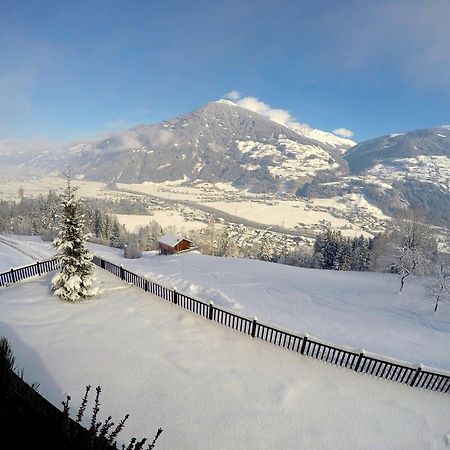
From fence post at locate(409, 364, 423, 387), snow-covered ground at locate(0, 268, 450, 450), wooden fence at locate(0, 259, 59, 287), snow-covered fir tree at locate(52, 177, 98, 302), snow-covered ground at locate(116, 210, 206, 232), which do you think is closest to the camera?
snow-covered ground at locate(0, 268, 450, 450)

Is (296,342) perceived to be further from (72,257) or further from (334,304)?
(334,304)

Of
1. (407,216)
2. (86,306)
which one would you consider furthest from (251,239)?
(86,306)

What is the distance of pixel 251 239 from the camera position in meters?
124

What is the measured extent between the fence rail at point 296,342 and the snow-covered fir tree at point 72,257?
8.93 ft

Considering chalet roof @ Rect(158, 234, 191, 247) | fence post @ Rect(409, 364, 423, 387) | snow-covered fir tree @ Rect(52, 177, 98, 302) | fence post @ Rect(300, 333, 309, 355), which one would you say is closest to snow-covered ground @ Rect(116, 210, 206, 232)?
chalet roof @ Rect(158, 234, 191, 247)

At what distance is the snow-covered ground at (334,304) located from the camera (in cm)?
1572

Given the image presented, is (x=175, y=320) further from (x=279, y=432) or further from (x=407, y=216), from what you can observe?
(x=407, y=216)

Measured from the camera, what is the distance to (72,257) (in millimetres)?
13953

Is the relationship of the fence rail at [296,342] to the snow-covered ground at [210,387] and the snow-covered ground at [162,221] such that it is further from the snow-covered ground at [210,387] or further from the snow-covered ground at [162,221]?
the snow-covered ground at [162,221]

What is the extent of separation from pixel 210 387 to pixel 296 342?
16.7 ft

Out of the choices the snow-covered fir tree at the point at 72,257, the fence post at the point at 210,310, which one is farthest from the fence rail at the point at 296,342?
the snow-covered fir tree at the point at 72,257

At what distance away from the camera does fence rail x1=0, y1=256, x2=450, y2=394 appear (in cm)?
1020

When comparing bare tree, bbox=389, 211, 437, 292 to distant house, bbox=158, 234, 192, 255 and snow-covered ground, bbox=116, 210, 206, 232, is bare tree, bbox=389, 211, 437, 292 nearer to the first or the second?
distant house, bbox=158, 234, 192, 255

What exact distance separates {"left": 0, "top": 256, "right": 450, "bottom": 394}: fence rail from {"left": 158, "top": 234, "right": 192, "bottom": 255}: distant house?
121ft
